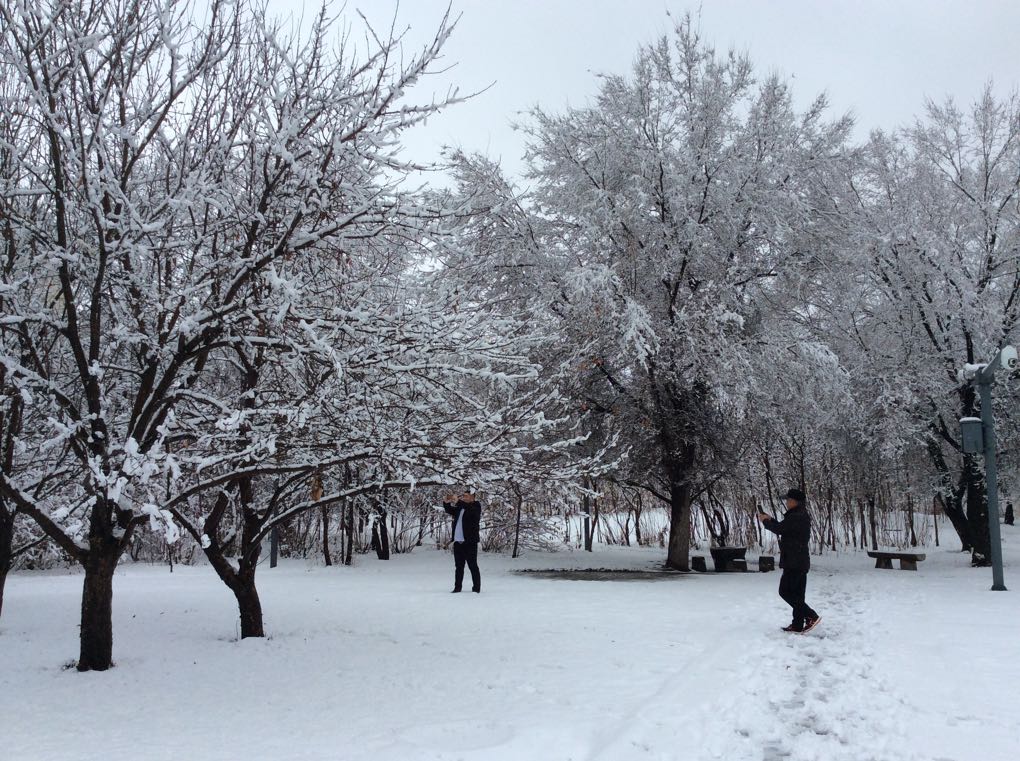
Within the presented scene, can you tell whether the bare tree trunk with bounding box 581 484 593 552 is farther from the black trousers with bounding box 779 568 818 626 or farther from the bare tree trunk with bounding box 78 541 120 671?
the bare tree trunk with bounding box 78 541 120 671

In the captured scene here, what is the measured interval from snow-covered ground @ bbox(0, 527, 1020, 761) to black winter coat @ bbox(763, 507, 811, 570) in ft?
2.59

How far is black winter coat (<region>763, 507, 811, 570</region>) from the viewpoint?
29.0 feet

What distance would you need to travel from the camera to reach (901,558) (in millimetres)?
17188

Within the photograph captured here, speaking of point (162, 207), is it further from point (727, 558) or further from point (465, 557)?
point (727, 558)

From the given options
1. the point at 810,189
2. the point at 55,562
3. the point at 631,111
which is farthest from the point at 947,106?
the point at 55,562

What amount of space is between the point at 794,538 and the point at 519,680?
3.97 m

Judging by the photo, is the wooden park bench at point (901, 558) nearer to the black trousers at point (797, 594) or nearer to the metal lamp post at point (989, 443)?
the metal lamp post at point (989, 443)

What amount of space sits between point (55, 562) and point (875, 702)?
2006 centimetres

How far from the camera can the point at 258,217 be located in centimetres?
584

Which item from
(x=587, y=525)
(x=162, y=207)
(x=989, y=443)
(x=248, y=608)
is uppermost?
(x=162, y=207)

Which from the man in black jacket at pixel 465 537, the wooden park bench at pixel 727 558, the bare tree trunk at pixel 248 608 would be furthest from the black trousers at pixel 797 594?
the wooden park bench at pixel 727 558

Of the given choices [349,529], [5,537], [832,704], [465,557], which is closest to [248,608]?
[5,537]

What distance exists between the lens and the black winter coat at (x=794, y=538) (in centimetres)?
883

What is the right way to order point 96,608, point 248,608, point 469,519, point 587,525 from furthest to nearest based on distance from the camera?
1. point 587,525
2. point 469,519
3. point 248,608
4. point 96,608
